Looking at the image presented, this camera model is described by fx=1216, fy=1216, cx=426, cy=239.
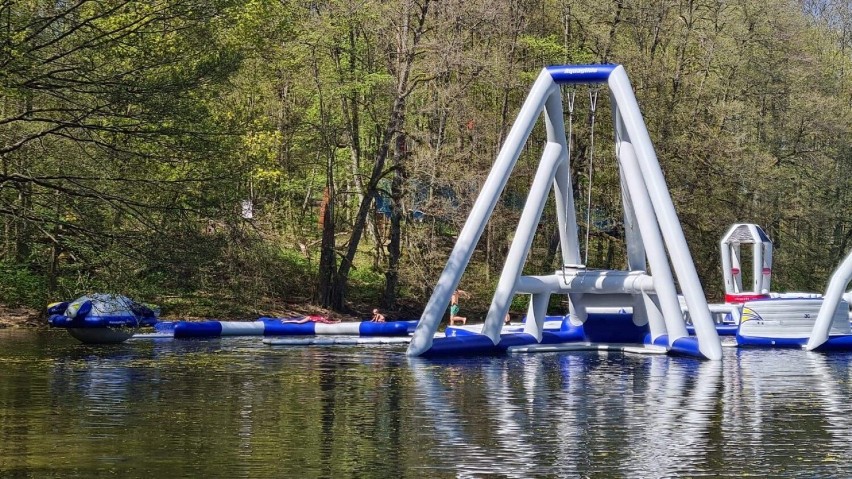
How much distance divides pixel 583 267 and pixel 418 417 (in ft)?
41.5

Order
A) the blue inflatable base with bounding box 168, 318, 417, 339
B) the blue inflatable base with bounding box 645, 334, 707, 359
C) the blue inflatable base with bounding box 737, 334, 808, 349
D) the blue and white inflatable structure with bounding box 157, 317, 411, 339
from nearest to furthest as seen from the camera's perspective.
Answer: the blue inflatable base with bounding box 645, 334, 707, 359 → the blue inflatable base with bounding box 737, 334, 808, 349 → the blue inflatable base with bounding box 168, 318, 417, 339 → the blue and white inflatable structure with bounding box 157, 317, 411, 339

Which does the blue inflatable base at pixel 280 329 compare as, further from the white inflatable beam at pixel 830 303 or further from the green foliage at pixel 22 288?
the white inflatable beam at pixel 830 303

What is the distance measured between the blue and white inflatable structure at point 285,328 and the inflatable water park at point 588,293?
7cm

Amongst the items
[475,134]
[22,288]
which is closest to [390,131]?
[475,134]

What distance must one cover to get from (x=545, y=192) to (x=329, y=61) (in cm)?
1896

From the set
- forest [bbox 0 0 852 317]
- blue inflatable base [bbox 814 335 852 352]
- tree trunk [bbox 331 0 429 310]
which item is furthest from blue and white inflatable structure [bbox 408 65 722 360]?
tree trunk [bbox 331 0 429 310]

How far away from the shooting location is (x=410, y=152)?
4288 centimetres

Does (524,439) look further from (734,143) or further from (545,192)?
(734,143)

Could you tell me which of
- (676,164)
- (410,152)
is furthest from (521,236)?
(676,164)

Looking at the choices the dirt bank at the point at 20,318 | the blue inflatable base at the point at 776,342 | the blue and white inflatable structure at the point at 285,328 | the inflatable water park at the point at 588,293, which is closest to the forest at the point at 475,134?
the dirt bank at the point at 20,318

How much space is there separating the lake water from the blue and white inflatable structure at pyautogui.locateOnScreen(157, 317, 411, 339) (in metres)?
6.40

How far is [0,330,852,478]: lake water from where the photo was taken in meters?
11.0

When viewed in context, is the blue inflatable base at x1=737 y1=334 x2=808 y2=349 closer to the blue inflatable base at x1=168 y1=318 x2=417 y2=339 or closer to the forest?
the forest

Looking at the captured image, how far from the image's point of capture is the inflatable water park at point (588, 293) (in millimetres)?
23750
